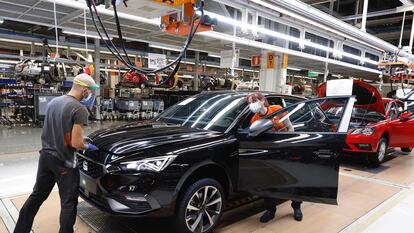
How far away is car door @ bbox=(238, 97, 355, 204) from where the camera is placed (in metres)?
2.93

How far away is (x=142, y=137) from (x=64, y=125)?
0.69m

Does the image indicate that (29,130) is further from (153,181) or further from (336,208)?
(336,208)

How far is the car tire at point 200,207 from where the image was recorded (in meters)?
2.51

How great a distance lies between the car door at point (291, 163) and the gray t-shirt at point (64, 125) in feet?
5.19

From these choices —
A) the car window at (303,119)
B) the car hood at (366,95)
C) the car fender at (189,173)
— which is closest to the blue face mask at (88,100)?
the car fender at (189,173)

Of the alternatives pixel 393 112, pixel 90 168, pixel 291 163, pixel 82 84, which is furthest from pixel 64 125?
pixel 393 112

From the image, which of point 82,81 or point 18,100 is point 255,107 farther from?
point 18,100

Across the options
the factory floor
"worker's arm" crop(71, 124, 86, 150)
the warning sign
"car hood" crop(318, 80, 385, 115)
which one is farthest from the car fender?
the warning sign

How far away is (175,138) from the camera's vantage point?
8.82 ft

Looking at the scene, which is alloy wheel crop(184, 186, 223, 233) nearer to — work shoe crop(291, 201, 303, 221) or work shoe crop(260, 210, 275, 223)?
work shoe crop(260, 210, 275, 223)

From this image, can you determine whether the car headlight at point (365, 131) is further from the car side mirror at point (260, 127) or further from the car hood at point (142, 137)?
the car hood at point (142, 137)

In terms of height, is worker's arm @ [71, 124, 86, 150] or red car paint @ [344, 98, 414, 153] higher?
worker's arm @ [71, 124, 86, 150]

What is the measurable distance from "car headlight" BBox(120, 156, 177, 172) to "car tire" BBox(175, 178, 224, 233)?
1.16ft

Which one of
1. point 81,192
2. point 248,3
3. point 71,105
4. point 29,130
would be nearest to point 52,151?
point 71,105
